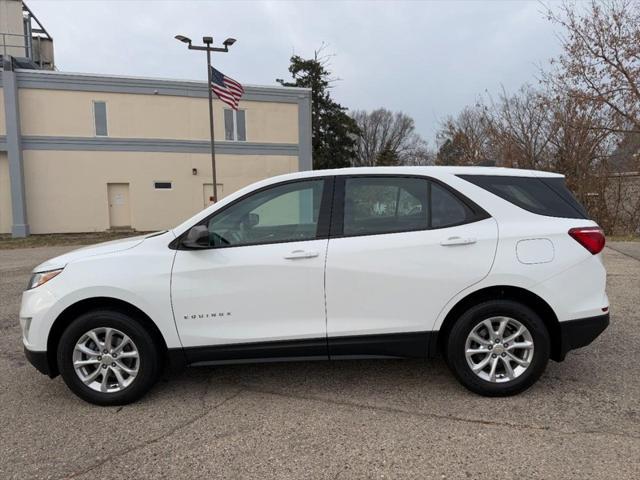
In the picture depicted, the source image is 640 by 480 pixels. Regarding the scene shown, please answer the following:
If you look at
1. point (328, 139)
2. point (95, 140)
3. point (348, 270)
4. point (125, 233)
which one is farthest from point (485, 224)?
point (328, 139)

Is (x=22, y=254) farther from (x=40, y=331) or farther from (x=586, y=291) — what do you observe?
(x=586, y=291)

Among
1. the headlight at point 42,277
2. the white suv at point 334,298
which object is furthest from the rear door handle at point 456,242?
the headlight at point 42,277

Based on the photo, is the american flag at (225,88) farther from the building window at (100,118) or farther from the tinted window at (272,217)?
the tinted window at (272,217)

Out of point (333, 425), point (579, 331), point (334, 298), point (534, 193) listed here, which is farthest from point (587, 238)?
point (333, 425)

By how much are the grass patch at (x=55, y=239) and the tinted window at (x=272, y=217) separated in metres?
14.8

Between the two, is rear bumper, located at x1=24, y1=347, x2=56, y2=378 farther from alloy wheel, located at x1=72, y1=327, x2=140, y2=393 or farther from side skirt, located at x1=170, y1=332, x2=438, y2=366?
side skirt, located at x1=170, y1=332, x2=438, y2=366

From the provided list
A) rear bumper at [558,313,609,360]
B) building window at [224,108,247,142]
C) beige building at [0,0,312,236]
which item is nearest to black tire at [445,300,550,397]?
rear bumper at [558,313,609,360]

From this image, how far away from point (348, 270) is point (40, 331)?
2.29 meters

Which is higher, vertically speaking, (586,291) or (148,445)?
(586,291)

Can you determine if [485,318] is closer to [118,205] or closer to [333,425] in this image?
[333,425]

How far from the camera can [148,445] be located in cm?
306

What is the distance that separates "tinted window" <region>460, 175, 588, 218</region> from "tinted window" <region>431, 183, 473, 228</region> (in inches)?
8.5

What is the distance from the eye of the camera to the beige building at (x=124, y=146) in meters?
20.7

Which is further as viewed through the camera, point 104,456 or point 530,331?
point 530,331
